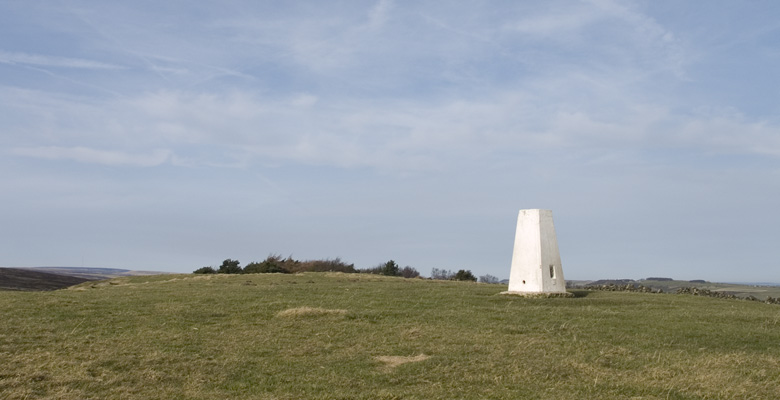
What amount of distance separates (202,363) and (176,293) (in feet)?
40.6

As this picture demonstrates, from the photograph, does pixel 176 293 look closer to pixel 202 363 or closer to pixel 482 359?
pixel 202 363

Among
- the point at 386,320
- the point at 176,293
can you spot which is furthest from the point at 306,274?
the point at 386,320

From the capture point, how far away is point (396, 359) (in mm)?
13000

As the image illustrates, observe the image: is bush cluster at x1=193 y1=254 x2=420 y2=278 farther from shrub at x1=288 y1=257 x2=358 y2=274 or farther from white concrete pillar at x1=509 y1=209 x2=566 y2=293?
white concrete pillar at x1=509 y1=209 x2=566 y2=293

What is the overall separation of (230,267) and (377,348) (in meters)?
32.9

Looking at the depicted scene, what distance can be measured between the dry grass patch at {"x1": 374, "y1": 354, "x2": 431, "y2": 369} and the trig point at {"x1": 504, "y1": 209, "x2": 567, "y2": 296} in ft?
41.5

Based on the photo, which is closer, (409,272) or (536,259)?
(536,259)

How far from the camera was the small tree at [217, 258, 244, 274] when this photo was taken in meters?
44.0

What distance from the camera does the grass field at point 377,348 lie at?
10781 mm

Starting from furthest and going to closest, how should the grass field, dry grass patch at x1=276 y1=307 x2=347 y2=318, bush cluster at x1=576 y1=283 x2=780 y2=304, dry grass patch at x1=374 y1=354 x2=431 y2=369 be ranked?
bush cluster at x1=576 y1=283 x2=780 y2=304, dry grass patch at x1=276 y1=307 x2=347 y2=318, dry grass patch at x1=374 y1=354 x2=431 y2=369, the grass field

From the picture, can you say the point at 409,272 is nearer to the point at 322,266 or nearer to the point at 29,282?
the point at 322,266

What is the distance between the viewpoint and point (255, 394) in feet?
34.3

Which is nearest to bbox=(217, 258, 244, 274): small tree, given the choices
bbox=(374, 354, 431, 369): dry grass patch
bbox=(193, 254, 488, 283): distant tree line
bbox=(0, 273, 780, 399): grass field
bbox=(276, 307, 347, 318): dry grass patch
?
bbox=(193, 254, 488, 283): distant tree line

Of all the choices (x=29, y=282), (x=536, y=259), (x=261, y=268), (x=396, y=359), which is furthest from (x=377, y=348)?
(x=29, y=282)
